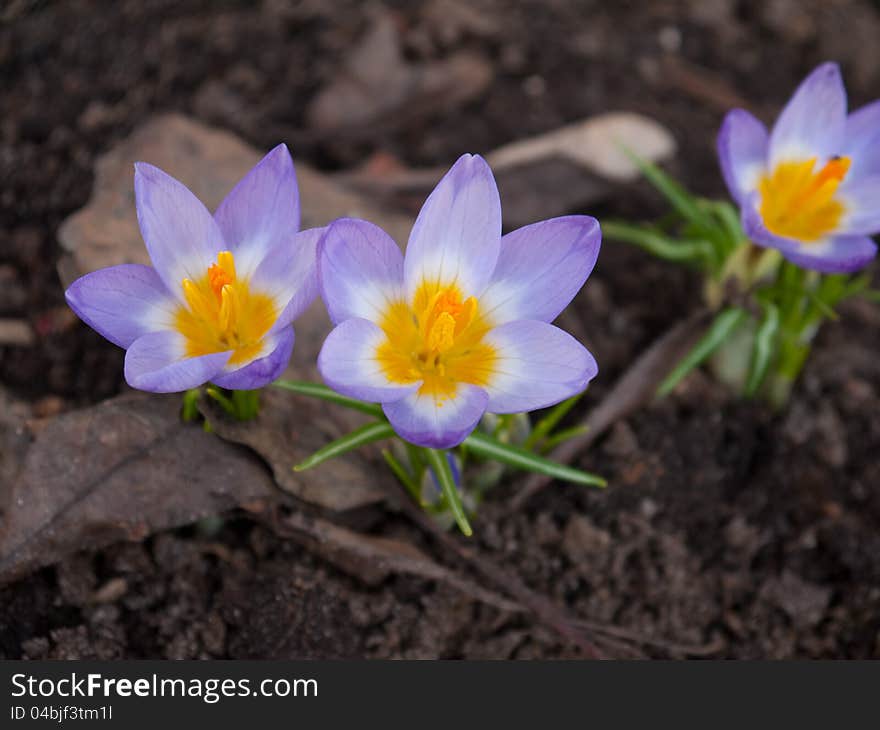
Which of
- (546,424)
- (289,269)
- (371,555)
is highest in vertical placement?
(289,269)

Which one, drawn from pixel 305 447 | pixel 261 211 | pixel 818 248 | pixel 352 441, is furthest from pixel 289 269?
pixel 818 248

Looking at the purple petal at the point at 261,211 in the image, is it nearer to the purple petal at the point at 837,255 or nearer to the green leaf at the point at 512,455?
the green leaf at the point at 512,455

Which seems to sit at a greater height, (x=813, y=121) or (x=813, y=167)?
(x=813, y=121)

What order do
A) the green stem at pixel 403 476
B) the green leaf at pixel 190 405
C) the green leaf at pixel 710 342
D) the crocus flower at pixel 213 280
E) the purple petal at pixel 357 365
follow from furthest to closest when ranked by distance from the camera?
the green leaf at pixel 710 342 → the green stem at pixel 403 476 → the green leaf at pixel 190 405 → the crocus flower at pixel 213 280 → the purple petal at pixel 357 365

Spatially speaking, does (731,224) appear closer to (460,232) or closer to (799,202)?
(799,202)

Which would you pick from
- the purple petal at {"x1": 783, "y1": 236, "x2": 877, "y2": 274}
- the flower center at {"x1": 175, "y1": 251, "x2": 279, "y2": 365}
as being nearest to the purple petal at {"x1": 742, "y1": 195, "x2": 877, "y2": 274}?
the purple petal at {"x1": 783, "y1": 236, "x2": 877, "y2": 274}

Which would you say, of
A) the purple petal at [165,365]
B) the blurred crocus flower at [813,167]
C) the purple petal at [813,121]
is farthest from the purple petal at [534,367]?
the purple petal at [813,121]
